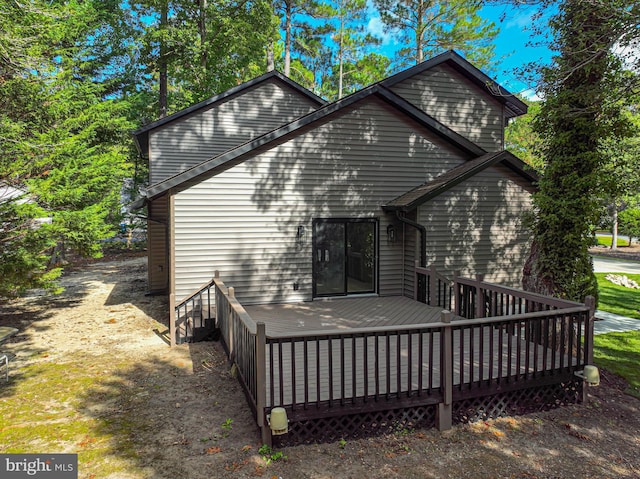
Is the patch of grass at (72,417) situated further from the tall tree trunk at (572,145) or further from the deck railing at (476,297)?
the tall tree trunk at (572,145)

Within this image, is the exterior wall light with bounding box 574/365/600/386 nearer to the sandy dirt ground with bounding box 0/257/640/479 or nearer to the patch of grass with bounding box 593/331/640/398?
the sandy dirt ground with bounding box 0/257/640/479

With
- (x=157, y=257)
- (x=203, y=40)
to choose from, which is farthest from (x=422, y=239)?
(x=203, y=40)

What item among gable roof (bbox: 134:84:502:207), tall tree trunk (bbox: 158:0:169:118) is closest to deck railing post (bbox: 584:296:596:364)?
gable roof (bbox: 134:84:502:207)

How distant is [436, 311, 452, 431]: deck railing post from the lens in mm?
4715

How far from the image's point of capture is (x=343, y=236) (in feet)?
33.1

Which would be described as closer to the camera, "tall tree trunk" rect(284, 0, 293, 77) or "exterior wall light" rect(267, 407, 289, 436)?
"exterior wall light" rect(267, 407, 289, 436)

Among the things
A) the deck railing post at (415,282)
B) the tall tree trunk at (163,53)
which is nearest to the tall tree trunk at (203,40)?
the tall tree trunk at (163,53)

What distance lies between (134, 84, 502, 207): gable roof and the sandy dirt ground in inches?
140

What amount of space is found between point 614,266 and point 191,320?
21.2 m

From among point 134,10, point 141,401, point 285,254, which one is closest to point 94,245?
point 285,254

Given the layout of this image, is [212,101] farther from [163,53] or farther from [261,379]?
[261,379]

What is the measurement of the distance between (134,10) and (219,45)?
663cm

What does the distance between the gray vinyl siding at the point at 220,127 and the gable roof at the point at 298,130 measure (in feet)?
13.2

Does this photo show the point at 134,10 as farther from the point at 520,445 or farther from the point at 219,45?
the point at 520,445
